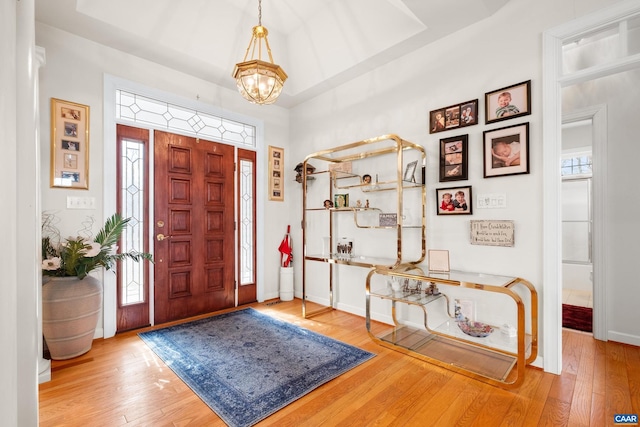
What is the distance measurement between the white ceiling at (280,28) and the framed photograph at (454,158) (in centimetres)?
106

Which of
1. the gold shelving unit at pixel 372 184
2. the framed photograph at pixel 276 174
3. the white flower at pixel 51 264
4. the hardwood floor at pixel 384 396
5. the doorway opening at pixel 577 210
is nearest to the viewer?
the hardwood floor at pixel 384 396

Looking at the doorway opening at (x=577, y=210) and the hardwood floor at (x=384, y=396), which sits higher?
the doorway opening at (x=577, y=210)

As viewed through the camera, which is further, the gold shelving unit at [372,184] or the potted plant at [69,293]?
the gold shelving unit at [372,184]

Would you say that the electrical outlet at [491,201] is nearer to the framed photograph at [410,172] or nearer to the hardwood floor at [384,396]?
the framed photograph at [410,172]

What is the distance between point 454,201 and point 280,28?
2.95 metres

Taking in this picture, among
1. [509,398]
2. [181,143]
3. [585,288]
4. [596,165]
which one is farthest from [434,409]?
[585,288]

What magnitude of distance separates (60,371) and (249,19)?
3846 millimetres

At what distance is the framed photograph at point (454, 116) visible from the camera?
2.66 metres

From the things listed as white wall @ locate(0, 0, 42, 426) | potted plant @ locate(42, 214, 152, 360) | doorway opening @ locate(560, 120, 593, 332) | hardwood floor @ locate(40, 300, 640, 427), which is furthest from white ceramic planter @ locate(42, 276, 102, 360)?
doorway opening @ locate(560, 120, 593, 332)

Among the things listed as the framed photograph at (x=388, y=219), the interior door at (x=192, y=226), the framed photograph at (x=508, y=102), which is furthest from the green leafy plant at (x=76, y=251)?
the framed photograph at (x=508, y=102)

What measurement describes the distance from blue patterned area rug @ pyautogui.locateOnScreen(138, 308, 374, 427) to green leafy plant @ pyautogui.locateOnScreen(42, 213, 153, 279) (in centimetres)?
92

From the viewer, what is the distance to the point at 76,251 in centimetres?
242

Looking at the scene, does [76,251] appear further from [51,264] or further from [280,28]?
[280,28]

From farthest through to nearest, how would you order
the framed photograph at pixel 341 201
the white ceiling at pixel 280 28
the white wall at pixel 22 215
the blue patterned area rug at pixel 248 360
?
the framed photograph at pixel 341 201 < the white ceiling at pixel 280 28 < the blue patterned area rug at pixel 248 360 < the white wall at pixel 22 215
